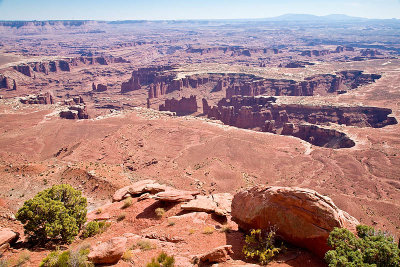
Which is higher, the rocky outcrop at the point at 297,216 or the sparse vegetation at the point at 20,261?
the rocky outcrop at the point at 297,216

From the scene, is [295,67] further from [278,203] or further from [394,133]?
[278,203]

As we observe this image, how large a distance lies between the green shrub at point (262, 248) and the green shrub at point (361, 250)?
93.7 inches

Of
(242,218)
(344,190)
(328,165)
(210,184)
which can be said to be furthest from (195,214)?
(328,165)

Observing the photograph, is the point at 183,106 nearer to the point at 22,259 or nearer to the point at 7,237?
the point at 7,237

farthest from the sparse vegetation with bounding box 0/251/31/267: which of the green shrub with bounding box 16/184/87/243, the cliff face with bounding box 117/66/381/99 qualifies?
the cliff face with bounding box 117/66/381/99

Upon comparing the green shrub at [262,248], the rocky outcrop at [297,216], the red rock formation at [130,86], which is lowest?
the red rock formation at [130,86]

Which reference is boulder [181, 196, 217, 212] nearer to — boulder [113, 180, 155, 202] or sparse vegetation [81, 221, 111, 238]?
sparse vegetation [81, 221, 111, 238]

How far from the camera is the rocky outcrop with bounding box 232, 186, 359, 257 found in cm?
1236

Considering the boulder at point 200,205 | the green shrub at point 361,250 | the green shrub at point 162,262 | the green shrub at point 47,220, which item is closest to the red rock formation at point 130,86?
the green shrub at point 47,220

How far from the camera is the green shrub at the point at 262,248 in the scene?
475 inches

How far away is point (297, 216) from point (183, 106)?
88.7 m

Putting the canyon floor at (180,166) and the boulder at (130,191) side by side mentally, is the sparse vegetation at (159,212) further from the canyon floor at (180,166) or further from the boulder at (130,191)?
the boulder at (130,191)

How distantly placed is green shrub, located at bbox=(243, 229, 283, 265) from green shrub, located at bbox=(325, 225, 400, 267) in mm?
Result: 2381

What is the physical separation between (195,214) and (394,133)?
60.3 m
